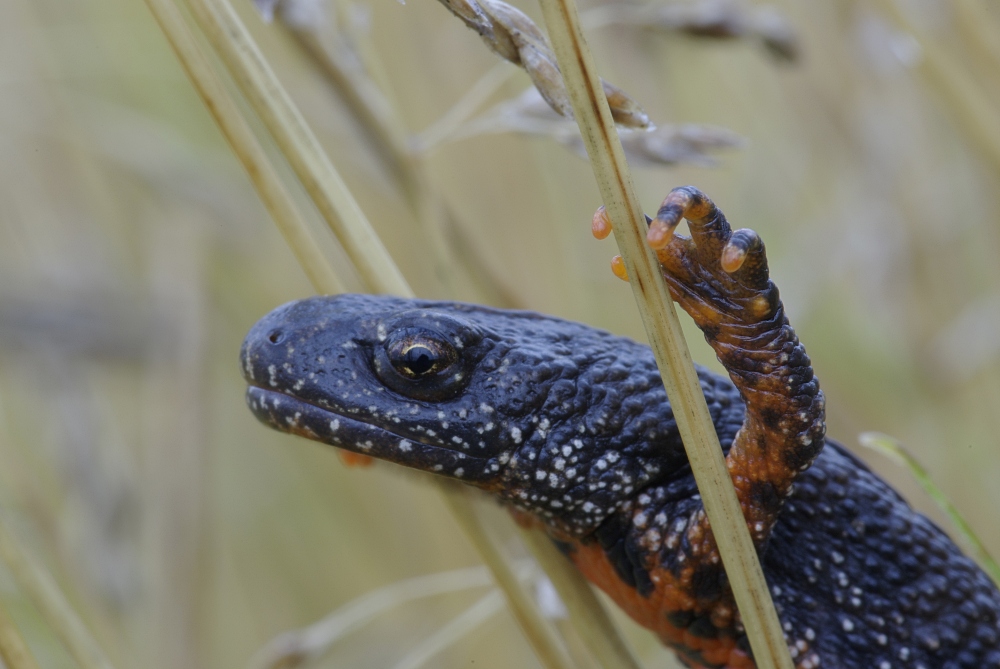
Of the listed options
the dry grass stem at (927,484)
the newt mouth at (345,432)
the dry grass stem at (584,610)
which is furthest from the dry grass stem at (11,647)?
the dry grass stem at (927,484)

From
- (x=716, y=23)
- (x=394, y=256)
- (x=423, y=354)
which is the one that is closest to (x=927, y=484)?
(x=423, y=354)

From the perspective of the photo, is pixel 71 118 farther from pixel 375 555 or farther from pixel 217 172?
pixel 375 555

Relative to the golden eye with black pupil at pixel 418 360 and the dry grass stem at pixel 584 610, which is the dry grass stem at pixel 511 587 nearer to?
the dry grass stem at pixel 584 610

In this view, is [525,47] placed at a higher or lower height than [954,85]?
higher

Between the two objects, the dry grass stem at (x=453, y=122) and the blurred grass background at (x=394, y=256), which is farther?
the blurred grass background at (x=394, y=256)

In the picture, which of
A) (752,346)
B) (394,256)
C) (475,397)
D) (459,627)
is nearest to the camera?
(752,346)

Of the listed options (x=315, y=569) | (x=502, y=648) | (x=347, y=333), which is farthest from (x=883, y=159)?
(x=315, y=569)

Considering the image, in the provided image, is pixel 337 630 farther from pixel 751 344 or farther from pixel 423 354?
pixel 751 344
